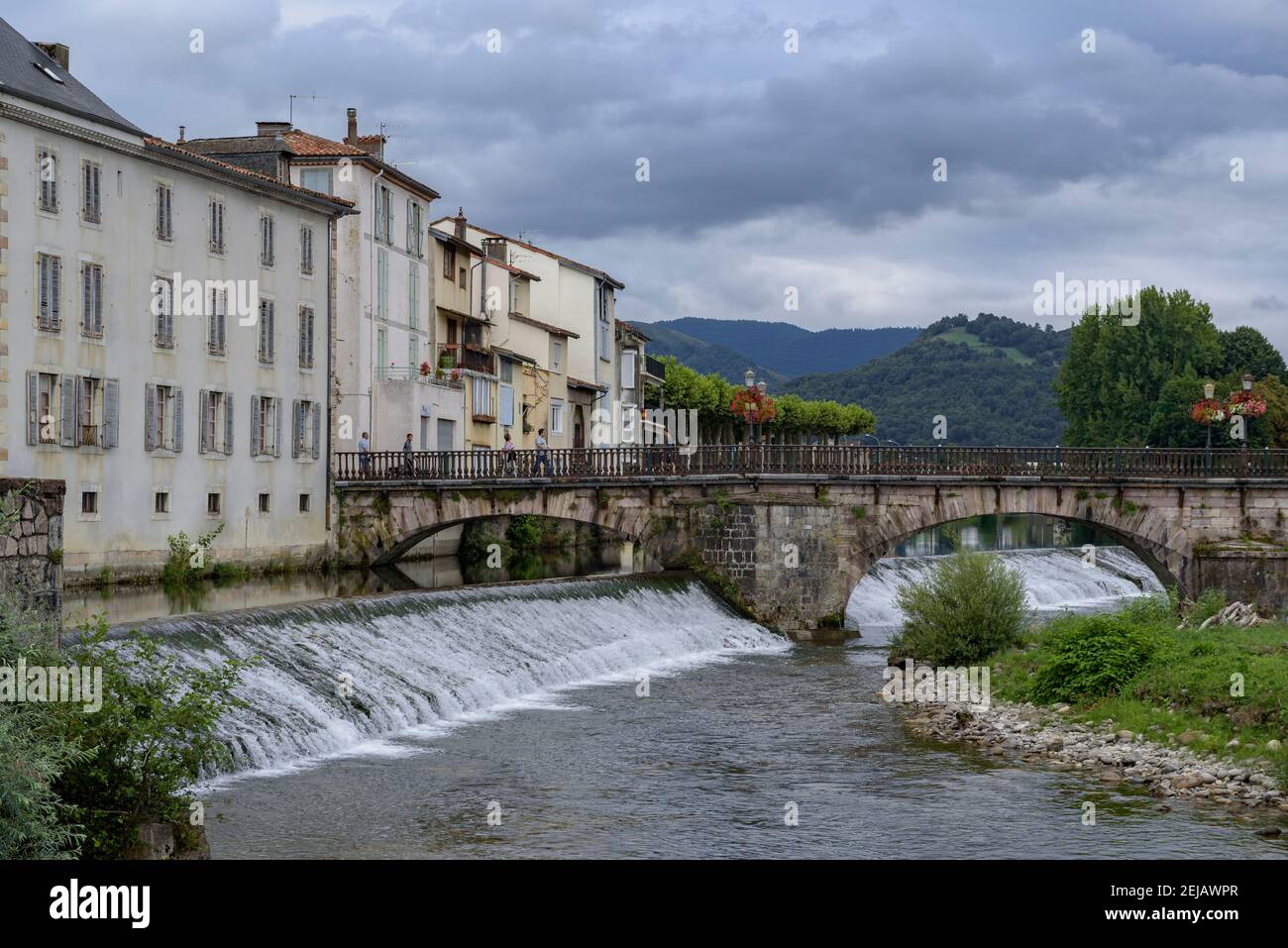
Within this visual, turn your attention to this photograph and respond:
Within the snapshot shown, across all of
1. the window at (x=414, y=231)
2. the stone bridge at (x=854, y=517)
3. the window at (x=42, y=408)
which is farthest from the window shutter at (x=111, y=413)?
the window at (x=414, y=231)

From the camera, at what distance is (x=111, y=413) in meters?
41.3

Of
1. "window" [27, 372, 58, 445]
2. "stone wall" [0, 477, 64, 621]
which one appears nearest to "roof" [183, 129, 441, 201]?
"window" [27, 372, 58, 445]

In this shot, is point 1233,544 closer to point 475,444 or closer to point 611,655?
point 611,655

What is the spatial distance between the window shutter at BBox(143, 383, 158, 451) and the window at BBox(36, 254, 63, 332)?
142 inches

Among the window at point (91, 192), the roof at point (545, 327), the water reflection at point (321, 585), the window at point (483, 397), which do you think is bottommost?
the water reflection at point (321, 585)

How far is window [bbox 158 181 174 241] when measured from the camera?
42.9 m

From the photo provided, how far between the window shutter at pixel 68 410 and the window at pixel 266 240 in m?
9.14

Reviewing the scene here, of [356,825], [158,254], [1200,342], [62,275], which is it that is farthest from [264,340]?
[1200,342]

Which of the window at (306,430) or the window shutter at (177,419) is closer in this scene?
the window shutter at (177,419)

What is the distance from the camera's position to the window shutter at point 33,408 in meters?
38.5

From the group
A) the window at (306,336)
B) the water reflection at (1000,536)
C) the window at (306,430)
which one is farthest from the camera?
the water reflection at (1000,536)

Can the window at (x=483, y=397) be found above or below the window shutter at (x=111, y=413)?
above
